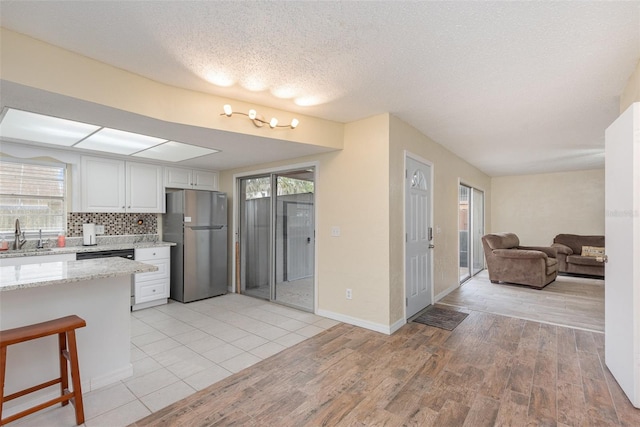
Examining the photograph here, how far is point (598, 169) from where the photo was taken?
21.6ft

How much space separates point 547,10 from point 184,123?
8.55ft

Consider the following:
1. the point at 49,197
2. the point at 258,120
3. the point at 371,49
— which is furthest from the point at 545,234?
the point at 49,197

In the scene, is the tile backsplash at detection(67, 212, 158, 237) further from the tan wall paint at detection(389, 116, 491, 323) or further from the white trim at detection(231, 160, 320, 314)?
the tan wall paint at detection(389, 116, 491, 323)

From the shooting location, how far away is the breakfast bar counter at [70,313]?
1.86 meters

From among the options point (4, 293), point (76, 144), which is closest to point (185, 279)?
point (76, 144)

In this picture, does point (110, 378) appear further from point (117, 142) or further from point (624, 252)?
point (624, 252)

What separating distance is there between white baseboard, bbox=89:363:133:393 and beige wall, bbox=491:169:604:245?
834cm

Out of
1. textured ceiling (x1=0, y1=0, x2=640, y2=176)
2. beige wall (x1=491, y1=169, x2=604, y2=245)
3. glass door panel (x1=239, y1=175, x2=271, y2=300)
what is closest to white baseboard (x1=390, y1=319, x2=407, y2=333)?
glass door panel (x1=239, y1=175, x2=271, y2=300)

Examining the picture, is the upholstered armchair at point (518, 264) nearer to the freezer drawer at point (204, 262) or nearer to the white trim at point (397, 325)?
the white trim at point (397, 325)

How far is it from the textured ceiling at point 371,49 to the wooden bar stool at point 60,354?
178 centimetres

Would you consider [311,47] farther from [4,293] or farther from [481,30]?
[4,293]

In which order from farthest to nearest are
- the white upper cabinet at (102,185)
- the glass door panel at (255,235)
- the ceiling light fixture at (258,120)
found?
the glass door panel at (255,235)
the white upper cabinet at (102,185)
the ceiling light fixture at (258,120)

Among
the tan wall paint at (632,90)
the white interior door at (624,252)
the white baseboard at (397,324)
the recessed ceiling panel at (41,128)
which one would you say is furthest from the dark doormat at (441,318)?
the recessed ceiling panel at (41,128)

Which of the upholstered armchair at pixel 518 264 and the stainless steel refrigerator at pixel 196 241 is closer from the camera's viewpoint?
the stainless steel refrigerator at pixel 196 241
